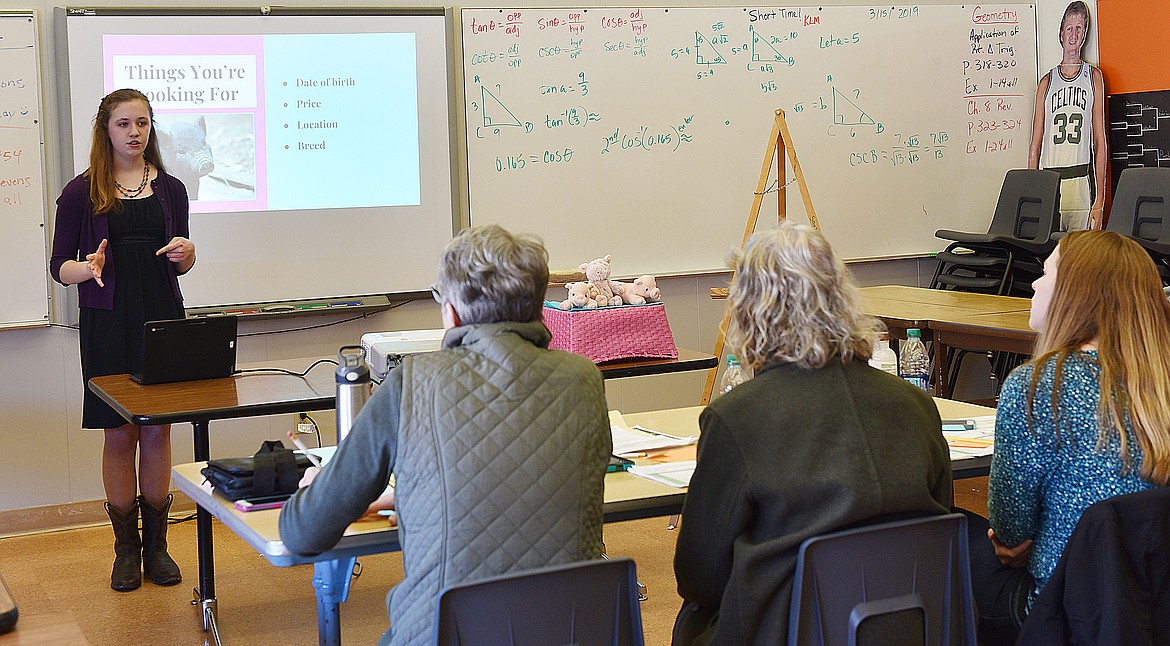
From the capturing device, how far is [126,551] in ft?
12.8

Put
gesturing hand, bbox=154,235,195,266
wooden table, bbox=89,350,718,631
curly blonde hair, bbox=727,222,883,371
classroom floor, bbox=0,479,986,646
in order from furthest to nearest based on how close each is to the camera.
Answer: gesturing hand, bbox=154,235,195,266 < classroom floor, bbox=0,479,986,646 < wooden table, bbox=89,350,718,631 < curly blonde hair, bbox=727,222,883,371

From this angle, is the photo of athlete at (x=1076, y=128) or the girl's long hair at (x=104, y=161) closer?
the girl's long hair at (x=104, y=161)

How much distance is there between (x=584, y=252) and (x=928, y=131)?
1899mm

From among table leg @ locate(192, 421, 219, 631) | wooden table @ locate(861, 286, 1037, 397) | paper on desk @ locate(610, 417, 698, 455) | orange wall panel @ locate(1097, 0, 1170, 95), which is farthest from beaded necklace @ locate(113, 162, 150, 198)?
orange wall panel @ locate(1097, 0, 1170, 95)

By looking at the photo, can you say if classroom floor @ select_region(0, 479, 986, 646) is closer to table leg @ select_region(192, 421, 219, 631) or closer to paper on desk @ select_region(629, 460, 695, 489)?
table leg @ select_region(192, 421, 219, 631)

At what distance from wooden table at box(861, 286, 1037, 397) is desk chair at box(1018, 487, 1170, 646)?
2101 mm

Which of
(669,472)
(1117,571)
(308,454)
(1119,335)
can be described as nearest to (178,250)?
(308,454)

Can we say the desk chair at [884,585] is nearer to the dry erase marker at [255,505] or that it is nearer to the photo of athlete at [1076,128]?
the dry erase marker at [255,505]

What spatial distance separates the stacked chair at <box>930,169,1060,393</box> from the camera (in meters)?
5.50

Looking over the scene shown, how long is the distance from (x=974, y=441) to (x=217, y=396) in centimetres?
190

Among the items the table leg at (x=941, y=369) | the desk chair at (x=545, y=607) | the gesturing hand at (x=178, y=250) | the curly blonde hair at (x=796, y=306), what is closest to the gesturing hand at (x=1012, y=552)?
the curly blonde hair at (x=796, y=306)

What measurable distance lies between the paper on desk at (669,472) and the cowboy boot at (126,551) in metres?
2.20

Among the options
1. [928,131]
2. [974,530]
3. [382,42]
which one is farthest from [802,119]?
[974,530]

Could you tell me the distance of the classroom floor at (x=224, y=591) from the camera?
346cm
